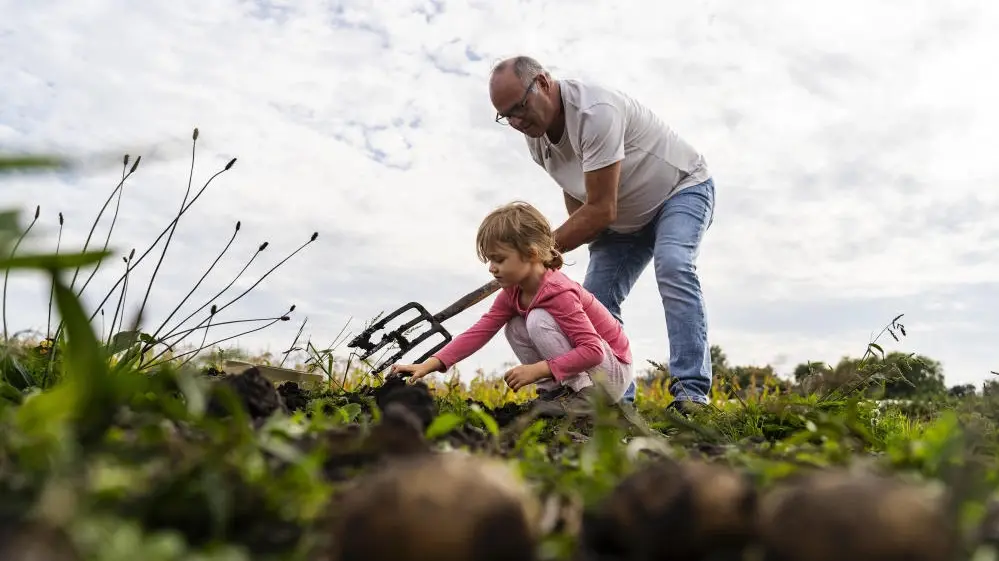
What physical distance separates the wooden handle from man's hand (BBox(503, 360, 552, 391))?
3.44ft

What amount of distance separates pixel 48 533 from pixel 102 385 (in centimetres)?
27

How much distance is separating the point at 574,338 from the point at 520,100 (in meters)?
1.38

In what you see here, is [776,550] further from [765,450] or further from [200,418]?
[765,450]

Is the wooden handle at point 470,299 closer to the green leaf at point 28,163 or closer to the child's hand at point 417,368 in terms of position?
the child's hand at point 417,368

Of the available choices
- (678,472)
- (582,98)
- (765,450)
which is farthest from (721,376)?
(678,472)

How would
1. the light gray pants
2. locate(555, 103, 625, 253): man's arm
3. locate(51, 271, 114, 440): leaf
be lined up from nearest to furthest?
locate(51, 271, 114, 440): leaf → the light gray pants → locate(555, 103, 625, 253): man's arm

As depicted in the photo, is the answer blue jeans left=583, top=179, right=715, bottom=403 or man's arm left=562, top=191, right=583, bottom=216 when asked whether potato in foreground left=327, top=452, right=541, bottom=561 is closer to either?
blue jeans left=583, top=179, right=715, bottom=403

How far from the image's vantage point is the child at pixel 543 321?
394cm

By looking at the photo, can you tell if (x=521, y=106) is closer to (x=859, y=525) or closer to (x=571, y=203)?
(x=571, y=203)

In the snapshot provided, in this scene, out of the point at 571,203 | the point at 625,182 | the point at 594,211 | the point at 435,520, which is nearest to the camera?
the point at 435,520

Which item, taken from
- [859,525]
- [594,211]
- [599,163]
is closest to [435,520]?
[859,525]

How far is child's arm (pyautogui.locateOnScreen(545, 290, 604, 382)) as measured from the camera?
3924 millimetres

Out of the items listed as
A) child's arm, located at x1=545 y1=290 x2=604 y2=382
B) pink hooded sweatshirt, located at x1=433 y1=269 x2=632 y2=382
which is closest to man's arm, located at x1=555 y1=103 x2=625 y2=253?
pink hooded sweatshirt, located at x1=433 y1=269 x2=632 y2=382

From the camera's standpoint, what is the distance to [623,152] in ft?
14.2
